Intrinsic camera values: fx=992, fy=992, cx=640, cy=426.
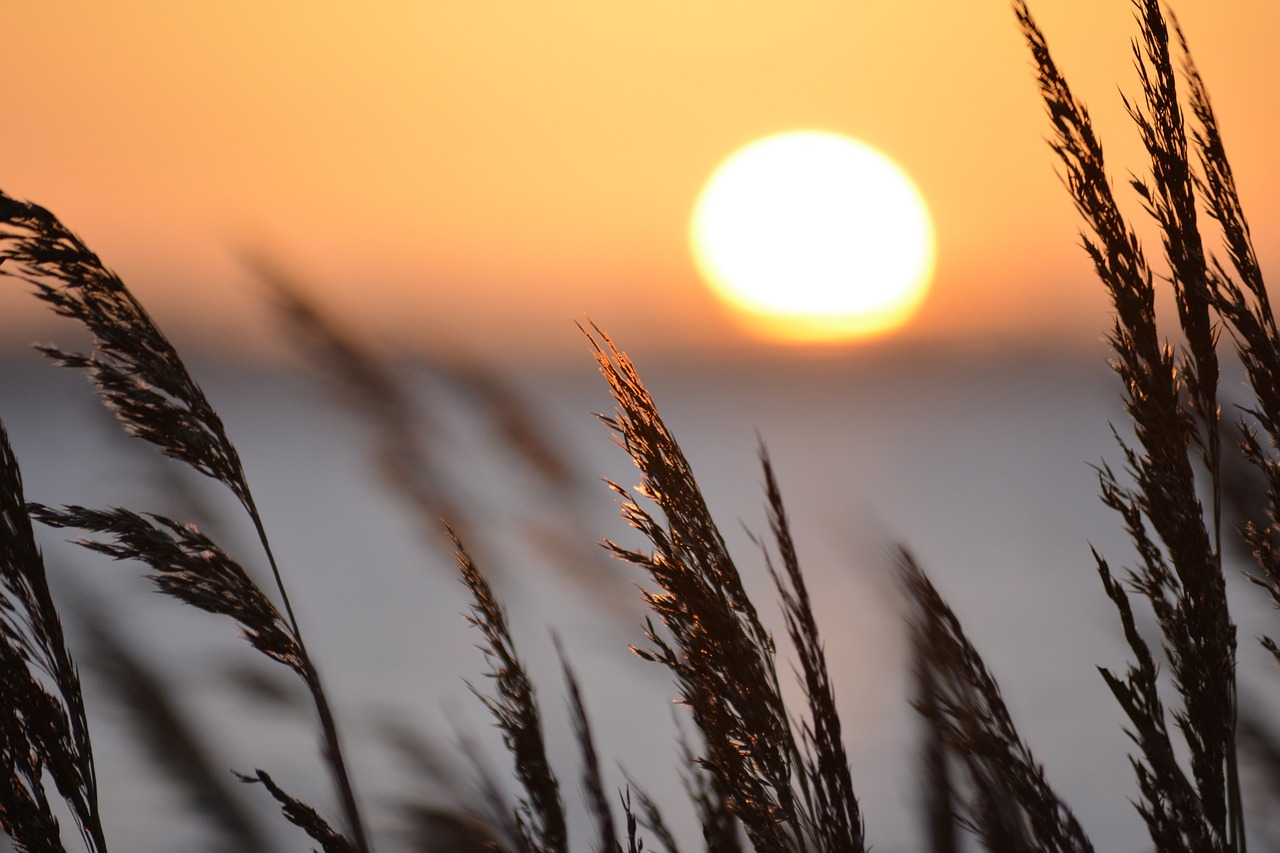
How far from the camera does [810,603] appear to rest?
5.95 feet

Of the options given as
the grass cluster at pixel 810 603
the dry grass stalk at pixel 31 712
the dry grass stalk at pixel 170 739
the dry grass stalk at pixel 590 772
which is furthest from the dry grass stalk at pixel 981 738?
the dry grass stalk at pixel 170 739

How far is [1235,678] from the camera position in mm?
1600

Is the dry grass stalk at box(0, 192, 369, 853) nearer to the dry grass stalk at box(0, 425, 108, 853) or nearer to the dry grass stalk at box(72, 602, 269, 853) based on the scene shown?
the dry grass stalk at box(0, 425, 108, 853)

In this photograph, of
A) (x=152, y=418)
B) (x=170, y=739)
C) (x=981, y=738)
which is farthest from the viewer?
(x=170, y=739)

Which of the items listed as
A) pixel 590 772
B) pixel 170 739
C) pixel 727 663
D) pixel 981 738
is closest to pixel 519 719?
pixel 590 772

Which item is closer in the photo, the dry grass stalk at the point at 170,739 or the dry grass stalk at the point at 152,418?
the dry grass stalk at the point at 152,418

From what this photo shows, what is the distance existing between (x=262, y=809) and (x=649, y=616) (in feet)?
5.72

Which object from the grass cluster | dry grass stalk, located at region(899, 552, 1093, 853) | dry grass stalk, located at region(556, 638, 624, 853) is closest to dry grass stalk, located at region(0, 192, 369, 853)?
the grass cluster

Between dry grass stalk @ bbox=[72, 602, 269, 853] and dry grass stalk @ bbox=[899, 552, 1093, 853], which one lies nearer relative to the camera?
dry grass stalk @ bbox=[899, 552, 1093, 853]

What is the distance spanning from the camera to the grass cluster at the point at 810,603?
157 centimetres

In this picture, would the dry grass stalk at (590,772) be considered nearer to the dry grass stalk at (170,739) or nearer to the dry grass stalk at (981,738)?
the dry grass stalk at (981,738)

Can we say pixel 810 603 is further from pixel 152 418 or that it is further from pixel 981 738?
pixel 152 418

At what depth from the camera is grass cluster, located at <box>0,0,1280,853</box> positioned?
61.9 inches

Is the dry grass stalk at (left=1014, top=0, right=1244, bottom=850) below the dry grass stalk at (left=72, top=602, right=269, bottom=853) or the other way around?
the other way around
